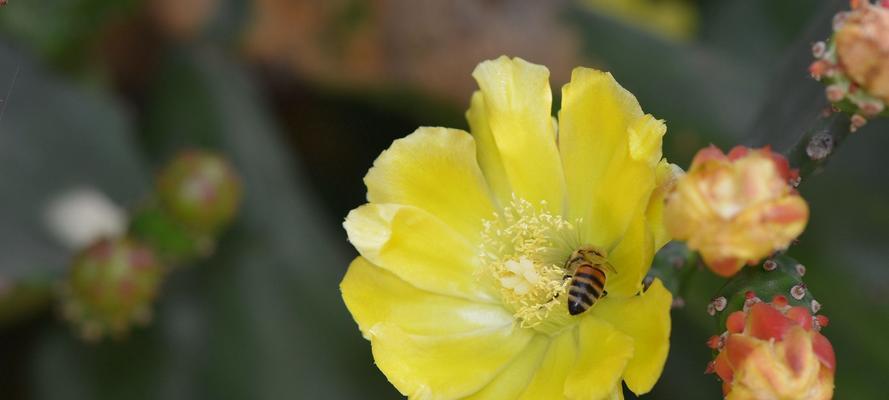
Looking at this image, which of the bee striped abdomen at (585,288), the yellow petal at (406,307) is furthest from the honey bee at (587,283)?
the yellow petal at (406,307)

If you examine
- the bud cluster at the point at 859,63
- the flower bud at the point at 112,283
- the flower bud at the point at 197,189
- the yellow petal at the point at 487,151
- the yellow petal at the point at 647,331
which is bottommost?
the flower bud at the point at 112,283

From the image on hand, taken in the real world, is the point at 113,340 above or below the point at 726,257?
below

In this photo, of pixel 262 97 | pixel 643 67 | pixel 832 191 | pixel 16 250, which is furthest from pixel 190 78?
pixel 832 191

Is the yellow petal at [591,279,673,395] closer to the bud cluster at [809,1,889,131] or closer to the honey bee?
the honey bee

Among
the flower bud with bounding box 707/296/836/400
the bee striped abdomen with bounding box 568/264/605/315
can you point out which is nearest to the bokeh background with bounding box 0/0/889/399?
the bee striped abdomen with bounding box 568/264/605/315

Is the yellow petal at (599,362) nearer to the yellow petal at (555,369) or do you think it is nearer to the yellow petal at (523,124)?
the yellow petal at (555,369)

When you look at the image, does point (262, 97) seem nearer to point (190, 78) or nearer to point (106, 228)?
point (190, 78)
